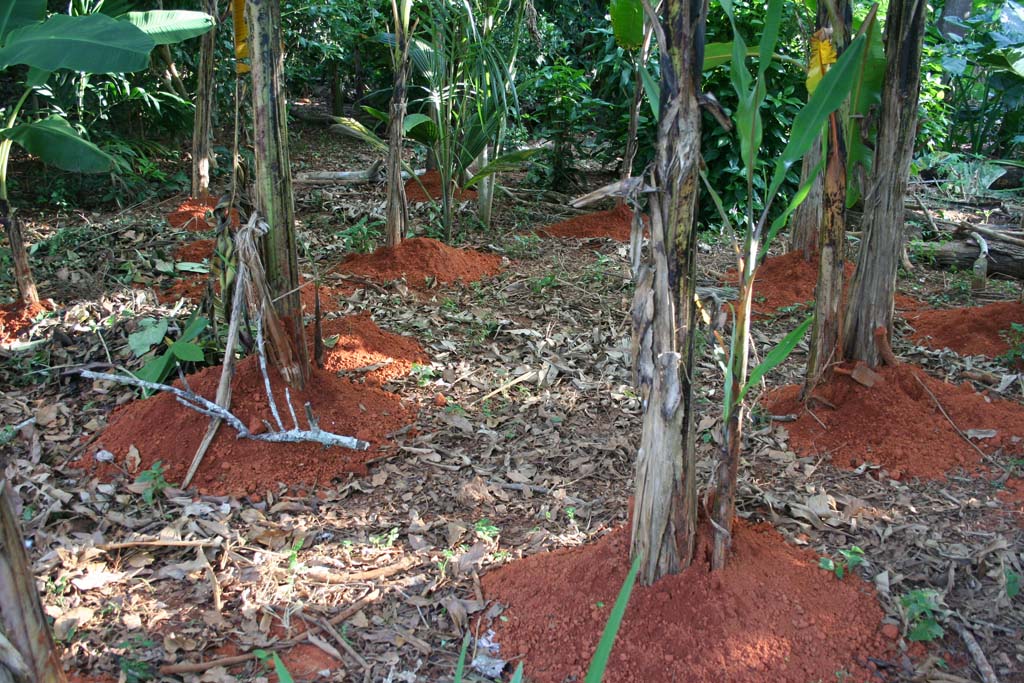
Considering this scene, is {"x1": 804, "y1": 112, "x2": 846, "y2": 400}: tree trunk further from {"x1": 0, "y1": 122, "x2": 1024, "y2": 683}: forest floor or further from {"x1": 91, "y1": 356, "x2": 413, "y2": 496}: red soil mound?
{"x1": 91, "y1": 356, "x2": 413, "y2": 496}: red soil mound

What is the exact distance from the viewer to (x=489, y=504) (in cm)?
336

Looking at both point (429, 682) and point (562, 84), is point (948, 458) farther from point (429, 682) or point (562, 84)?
point (562, 84)

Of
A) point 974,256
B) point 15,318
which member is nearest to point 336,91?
point 15,318

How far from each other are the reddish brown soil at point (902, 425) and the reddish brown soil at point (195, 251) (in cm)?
418

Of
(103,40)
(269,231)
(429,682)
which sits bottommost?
(429,682)

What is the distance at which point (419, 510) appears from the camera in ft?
11.0

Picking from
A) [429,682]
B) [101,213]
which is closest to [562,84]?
[101,213]

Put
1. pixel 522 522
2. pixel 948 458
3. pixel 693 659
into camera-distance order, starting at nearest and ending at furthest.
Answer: pixel 693 659
pixel 522 522
pixel 948 458

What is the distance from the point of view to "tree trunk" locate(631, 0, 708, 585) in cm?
207

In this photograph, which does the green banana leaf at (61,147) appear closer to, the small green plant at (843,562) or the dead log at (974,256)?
the small green plant at (843,562)

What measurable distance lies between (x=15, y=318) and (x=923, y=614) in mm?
4941

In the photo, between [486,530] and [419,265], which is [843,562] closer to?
[486,530]

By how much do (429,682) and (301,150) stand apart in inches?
321

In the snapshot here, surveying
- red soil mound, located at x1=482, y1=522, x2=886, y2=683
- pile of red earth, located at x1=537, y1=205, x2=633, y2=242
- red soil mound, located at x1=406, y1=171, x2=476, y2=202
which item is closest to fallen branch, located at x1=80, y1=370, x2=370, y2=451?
red soil mound, located at x1=482, y1=522, x2=886, y2=683
